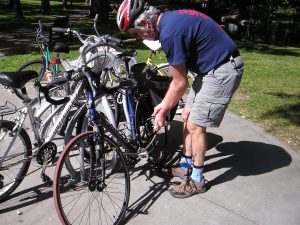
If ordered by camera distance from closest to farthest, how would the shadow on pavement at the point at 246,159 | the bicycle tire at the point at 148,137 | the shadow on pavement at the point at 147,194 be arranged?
the shadow on pavement at the point at 147,194 < the bicycle tire at the point at 148,137 < the shadow on pavement at the point at 246,159

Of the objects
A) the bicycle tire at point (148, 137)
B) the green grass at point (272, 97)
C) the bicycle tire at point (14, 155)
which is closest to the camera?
the bicycle tire at point (14, 155)

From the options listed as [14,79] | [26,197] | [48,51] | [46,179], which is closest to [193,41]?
[14,79]

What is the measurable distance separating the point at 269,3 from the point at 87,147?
55.1ft

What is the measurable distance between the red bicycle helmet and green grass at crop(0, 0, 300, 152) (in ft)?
9.37

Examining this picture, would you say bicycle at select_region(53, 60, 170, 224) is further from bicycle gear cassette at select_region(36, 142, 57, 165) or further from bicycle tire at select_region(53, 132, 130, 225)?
bicycle gear cassette at select_region(36, 142, 57, 165)

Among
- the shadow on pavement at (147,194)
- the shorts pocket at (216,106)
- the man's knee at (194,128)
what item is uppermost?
the shorts pocket at (216,106)

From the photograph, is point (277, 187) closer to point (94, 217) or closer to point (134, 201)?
point (134, 201)

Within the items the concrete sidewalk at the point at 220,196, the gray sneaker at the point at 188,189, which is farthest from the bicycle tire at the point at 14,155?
the gray sneaker at the point at 188,189

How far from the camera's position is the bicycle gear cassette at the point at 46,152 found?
11.3 feet

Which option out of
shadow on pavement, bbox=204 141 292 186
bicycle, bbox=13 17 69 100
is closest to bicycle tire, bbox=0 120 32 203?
bicycle, bbox=13 17 69 100

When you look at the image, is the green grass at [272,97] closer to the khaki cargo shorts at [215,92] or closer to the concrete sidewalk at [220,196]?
the concrete sidewalk at [220,196]

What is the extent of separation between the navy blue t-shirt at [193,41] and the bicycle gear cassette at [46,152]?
1.27 meters

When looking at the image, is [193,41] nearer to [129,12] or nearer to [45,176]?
[129,12]

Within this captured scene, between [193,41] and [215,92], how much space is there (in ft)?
1.63
